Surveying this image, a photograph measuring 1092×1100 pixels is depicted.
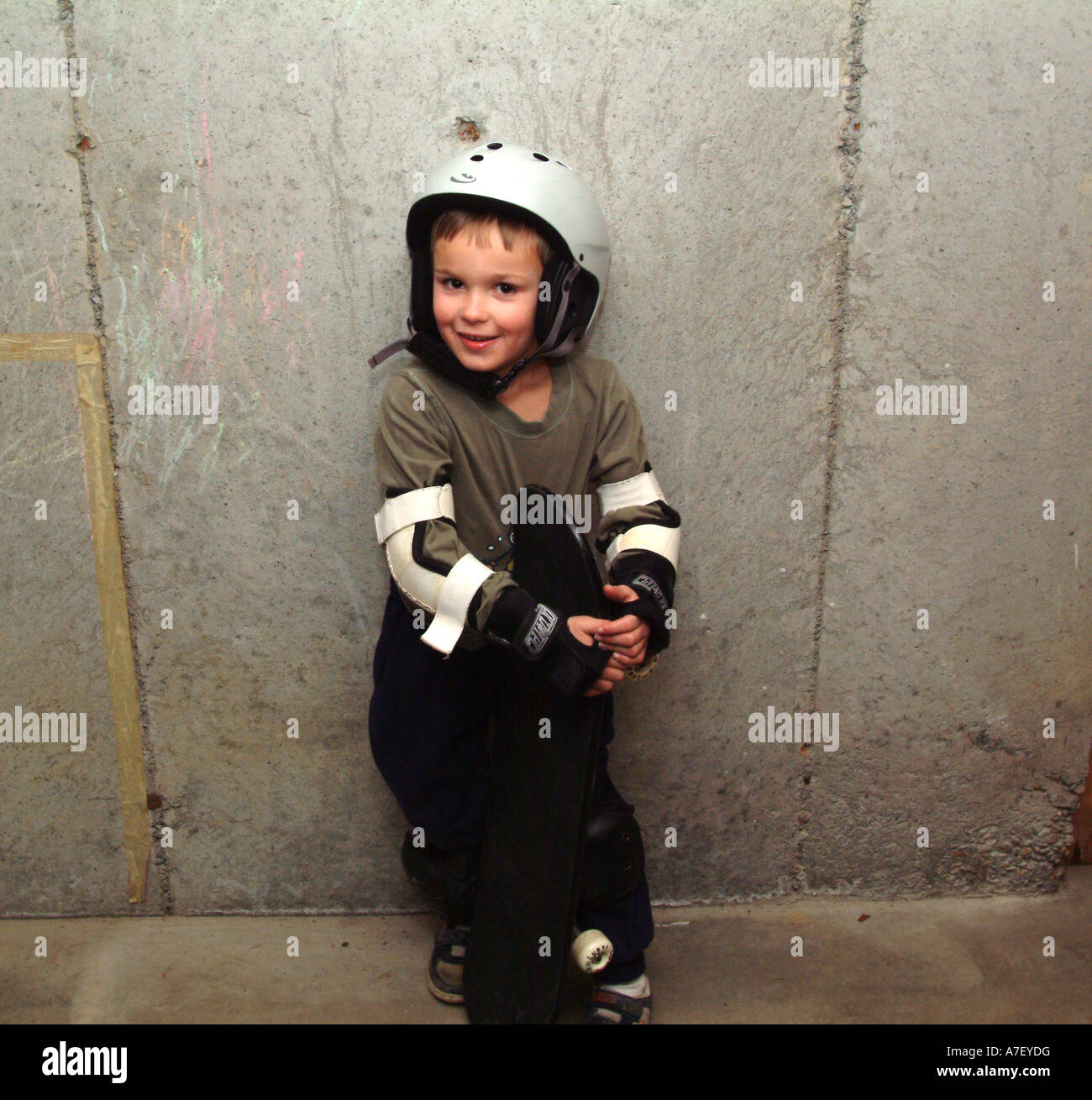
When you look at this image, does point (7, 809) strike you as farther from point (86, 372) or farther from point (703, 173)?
point (703, 173)

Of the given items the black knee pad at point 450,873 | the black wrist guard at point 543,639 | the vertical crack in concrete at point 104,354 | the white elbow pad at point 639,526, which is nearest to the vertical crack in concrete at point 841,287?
the white elbow pad at point 639,526

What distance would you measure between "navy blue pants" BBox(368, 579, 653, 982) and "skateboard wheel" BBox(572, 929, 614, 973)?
0.08m

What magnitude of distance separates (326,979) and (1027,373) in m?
2.00

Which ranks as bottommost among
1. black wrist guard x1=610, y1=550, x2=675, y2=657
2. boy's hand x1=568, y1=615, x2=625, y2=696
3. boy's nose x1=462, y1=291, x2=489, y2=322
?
boy's hand x1=568, y1=615, x2=625, y2=696

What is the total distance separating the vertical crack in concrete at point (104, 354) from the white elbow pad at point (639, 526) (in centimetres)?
104

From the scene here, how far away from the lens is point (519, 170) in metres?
1.50

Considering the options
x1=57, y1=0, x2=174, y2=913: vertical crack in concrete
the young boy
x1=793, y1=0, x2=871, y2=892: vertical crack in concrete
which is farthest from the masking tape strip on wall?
x1=793, y1=0, x2=871, y2=892: vertical crack in concrete

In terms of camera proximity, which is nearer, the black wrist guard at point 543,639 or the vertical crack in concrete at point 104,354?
the black wrist guard at point 543,639

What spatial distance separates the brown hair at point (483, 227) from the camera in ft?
4.92

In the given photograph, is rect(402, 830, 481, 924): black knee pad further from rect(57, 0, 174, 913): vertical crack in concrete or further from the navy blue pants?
rect(57, 0, 174, 913): vertical crack in concrete

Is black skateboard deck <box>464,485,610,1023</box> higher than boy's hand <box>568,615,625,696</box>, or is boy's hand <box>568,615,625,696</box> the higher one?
boy's hand <box>568,615,625,696</box>

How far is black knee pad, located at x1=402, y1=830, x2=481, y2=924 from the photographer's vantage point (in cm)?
182

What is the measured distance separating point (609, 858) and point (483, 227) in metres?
1.22

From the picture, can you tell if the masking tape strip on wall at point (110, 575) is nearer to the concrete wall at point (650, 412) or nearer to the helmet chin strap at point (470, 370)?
the concrete wall at point (650, 412)
